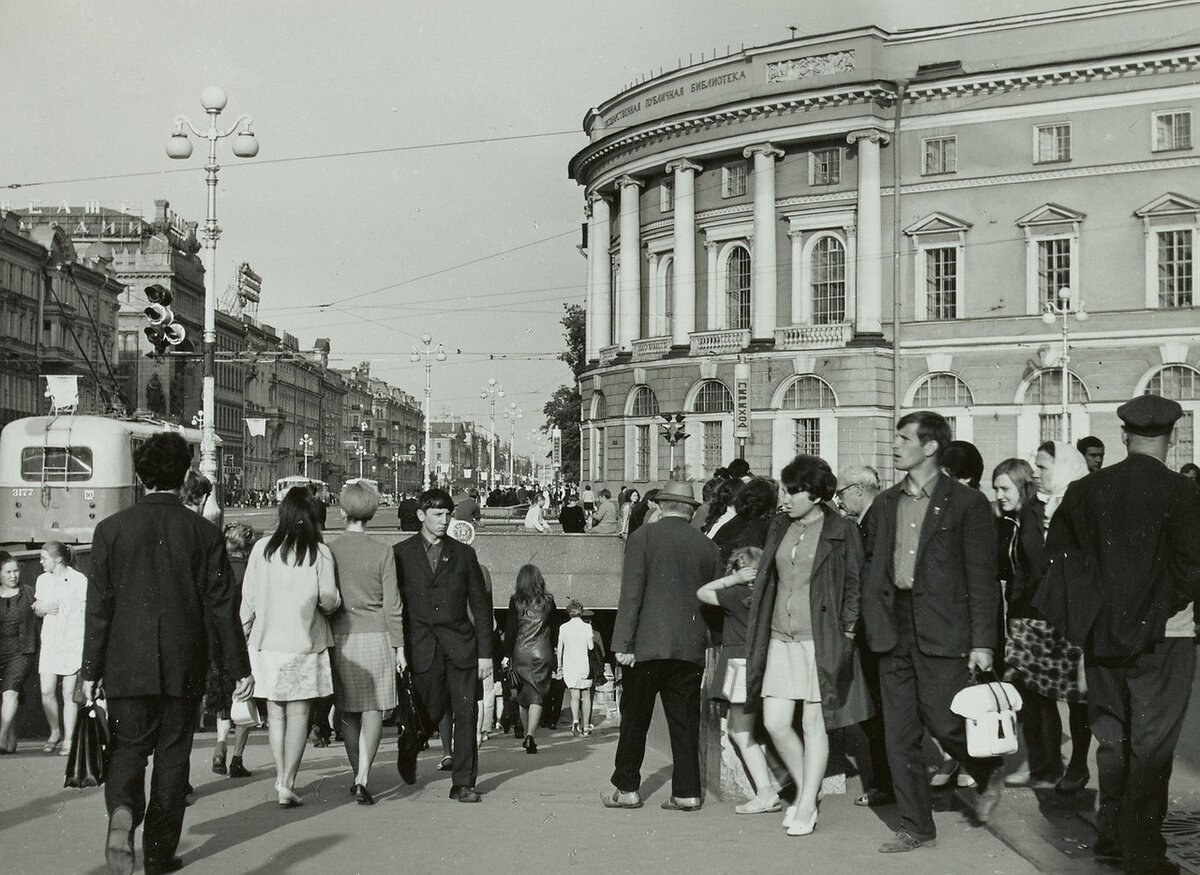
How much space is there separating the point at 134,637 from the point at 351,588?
2225mm

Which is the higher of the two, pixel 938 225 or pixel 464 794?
pixel 938 225

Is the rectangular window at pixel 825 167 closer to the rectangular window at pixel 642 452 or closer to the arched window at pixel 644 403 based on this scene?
the arched window at pixel 644 403

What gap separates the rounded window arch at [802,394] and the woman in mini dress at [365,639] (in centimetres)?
4439

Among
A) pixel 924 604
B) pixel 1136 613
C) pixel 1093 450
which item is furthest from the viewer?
pixel 1093 450

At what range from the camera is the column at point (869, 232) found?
51750mm

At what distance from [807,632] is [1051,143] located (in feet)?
152

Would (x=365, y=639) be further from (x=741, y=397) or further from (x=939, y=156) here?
(x=939, y=156)

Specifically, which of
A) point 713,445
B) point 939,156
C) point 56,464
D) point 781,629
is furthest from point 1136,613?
point 713,445

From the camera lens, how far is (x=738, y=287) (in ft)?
186

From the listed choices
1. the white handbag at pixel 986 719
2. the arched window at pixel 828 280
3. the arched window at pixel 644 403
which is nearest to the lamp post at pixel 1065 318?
the arched window at pixel 828 280

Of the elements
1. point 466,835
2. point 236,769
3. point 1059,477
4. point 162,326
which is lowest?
point 236,769

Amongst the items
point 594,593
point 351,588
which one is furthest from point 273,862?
point 594,593

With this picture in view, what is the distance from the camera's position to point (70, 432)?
3309 centimetres

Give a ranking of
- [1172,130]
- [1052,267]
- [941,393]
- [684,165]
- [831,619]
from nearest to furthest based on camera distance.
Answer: [831,619], [1172,130], [1052,267], [941,393], [684,165]
